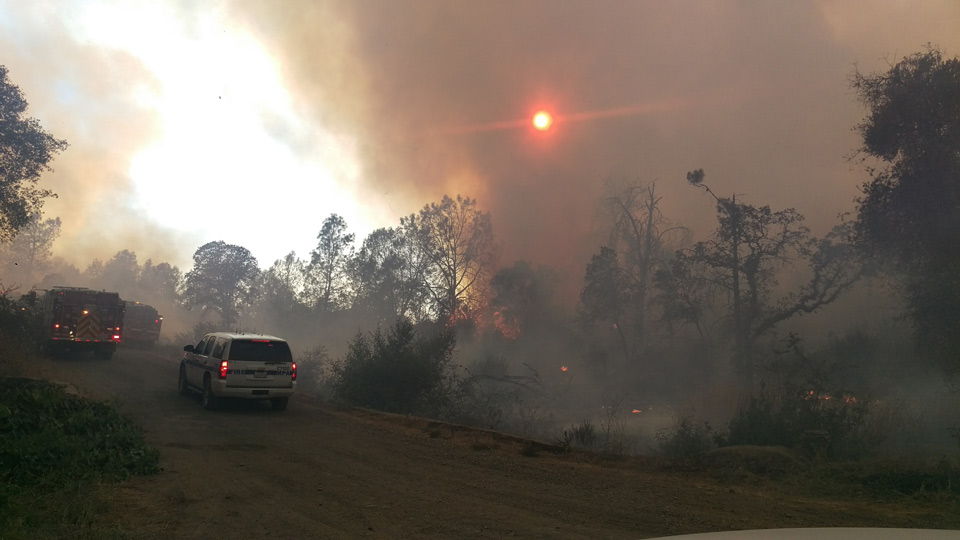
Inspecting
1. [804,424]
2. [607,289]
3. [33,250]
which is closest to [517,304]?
[607,289]

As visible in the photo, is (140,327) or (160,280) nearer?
(140,327)

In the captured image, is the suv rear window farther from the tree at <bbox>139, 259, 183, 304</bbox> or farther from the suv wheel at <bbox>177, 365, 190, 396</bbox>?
the tree at <bbox>139, 259, 183, 304</bbox>

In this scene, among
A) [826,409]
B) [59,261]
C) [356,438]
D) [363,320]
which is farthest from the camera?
[59,261]

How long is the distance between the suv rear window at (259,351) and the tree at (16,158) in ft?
60.7

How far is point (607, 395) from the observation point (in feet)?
120

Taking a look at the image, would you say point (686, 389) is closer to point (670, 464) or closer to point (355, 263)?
point (670, 464)

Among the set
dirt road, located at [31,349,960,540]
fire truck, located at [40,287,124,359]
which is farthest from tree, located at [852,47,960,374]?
fire truck, located at [40,287,124,359]

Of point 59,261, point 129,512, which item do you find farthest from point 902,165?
point 59,261

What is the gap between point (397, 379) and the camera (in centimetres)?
1856

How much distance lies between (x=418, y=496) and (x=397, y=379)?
10.9m

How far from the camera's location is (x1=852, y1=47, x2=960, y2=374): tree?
690 inches

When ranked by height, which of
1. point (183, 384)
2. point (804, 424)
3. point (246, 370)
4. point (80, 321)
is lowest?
point (183, 384)

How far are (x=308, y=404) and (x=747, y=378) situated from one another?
22.9 meters

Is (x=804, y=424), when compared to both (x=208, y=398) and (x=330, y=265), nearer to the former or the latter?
(x=208, y=398)
